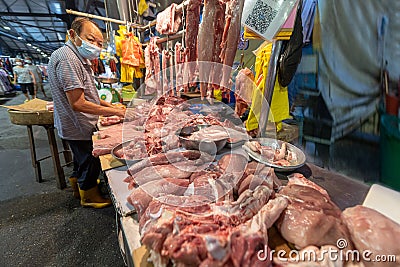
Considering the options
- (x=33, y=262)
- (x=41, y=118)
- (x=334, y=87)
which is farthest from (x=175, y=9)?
(x=33, y=262)

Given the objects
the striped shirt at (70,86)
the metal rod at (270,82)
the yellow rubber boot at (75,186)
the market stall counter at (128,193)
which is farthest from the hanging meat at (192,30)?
the yellow rubber boot at (75,186)

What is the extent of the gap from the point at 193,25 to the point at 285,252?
2.31m

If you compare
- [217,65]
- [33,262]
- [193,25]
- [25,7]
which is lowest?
[33,262]

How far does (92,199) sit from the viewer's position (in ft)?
10.3

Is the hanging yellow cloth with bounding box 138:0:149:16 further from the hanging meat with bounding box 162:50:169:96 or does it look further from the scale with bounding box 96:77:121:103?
the hanging meat with bounding box 162:50:169:96

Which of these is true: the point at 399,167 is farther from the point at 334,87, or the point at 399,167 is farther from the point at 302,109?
the point at 302,109

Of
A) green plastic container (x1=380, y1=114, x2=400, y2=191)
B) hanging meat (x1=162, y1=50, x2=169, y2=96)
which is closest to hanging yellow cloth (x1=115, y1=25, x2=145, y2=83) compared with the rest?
hanging meat (x1=162, y1=50, x2=169, y2=96)

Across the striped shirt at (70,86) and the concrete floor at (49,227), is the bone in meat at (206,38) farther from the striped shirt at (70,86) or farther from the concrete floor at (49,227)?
the concrete floor at (49,227)

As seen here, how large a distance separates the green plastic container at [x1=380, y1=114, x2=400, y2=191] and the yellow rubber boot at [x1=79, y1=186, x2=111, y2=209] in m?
3.52

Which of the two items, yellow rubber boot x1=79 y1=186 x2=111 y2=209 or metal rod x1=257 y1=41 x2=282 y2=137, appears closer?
metal rod x1=257 y1=41 x2=282 y2=137

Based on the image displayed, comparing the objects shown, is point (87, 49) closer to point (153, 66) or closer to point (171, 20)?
point (171, 20)

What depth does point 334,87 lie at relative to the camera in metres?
2.75

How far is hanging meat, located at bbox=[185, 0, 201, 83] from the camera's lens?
228 cm

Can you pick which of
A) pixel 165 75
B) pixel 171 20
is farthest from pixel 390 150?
pixel 171 20
